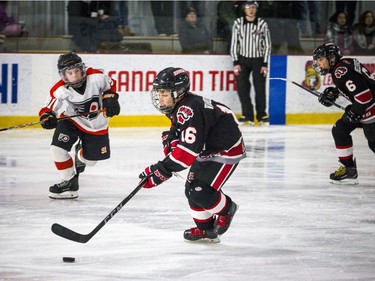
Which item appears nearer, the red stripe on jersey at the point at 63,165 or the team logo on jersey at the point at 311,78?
the red stripe on jersey at the point at 63,165

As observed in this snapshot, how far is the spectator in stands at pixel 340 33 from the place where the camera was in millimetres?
11477

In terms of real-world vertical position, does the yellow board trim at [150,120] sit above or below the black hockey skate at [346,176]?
below

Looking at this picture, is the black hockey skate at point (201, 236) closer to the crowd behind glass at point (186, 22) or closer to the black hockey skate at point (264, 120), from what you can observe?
the crowd behind glass at point (186, 22)

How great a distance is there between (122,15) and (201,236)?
588 cm

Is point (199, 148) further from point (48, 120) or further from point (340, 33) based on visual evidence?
point (340, 33)

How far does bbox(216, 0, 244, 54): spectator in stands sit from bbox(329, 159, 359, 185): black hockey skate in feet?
13.3

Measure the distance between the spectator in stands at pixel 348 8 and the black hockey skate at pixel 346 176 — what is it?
4721 millimetres

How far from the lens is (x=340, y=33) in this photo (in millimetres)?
11516

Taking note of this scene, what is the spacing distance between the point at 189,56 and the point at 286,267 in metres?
6.19

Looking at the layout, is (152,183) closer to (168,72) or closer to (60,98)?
(168,72)

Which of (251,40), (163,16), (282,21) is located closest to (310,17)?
(282,21)

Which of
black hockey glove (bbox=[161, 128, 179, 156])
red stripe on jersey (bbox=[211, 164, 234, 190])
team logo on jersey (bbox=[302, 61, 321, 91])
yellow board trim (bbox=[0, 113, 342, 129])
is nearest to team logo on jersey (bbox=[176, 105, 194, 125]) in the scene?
black hockey glove (bbox=[161, 128, 179, 156])

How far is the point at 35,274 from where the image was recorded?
169 inches

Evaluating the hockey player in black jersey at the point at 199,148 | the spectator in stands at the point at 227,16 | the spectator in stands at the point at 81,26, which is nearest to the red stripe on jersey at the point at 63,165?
the hockey player in black jersey at the point at 199,148
